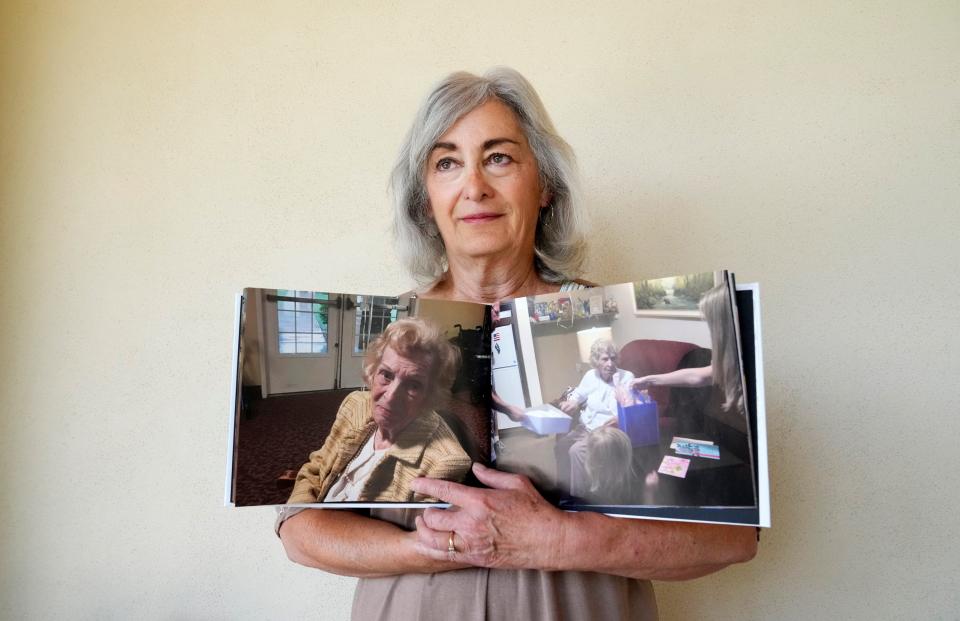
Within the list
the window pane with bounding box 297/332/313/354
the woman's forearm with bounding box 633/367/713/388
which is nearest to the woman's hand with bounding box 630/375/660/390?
the woman's forearm with bounding box 633/367/713/388

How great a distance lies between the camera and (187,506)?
1.43 m

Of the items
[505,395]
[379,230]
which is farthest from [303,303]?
[379,230]

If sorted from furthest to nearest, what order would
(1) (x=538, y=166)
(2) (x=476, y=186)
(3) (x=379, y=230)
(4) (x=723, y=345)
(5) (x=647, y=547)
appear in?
1. (3) (x=379, y=230)
2. (1) (x=538, y=166)
3. (2) (x=476, y=186)
4. (5) (x=647, y=547)
5. (4) (x=723, y=345)

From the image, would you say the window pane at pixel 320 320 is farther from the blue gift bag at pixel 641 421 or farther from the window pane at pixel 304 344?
the blue gift bag at pixel 641 421

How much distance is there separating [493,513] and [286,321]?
0.36m

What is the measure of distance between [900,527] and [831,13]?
1145mm

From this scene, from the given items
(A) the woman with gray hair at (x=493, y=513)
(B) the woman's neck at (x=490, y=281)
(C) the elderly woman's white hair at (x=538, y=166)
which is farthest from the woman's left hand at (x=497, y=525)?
(C) the elderly woman's white hair at (x=538, y=166)

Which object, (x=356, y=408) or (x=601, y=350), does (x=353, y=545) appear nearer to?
(x=356, y=408)

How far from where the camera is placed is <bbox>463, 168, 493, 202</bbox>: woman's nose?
37.1 inches

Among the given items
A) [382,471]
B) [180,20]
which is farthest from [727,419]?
[180,20]

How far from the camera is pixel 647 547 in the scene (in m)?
0.76

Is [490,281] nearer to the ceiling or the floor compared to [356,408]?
nearer to the ceiling

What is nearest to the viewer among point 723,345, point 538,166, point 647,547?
point 723,345

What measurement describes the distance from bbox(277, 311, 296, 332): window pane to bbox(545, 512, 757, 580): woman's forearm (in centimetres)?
42
